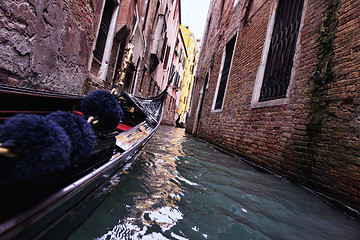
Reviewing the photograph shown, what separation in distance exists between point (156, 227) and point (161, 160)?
164 cm

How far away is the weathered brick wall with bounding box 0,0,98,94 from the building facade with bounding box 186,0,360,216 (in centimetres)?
326

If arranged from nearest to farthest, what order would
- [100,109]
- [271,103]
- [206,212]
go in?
[100,109] < [206,212] < [271,103]

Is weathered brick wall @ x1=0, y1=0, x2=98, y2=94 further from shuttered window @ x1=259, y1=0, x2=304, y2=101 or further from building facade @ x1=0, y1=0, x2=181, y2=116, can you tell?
shuttered window @ x1=259, y1=0, x2=304, y2=101

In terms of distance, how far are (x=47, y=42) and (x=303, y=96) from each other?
3350 millimetres

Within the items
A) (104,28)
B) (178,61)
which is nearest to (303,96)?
(104,28)

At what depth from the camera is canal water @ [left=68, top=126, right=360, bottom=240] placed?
1.15m

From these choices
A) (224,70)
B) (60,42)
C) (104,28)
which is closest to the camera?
(60,42)

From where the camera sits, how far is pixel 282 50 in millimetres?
3547

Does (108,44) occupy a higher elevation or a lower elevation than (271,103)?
higher

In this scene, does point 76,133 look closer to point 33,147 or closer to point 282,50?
point 33,147

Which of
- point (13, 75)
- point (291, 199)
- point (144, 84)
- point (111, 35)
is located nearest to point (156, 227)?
point (291, 199)

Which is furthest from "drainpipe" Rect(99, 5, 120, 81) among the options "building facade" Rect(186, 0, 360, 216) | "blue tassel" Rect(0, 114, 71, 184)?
"blue tassel" Rect(0, 114, 71, 184)

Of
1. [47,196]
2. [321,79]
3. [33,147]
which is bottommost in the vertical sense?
[47,196]

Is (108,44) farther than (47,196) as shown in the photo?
Yes
